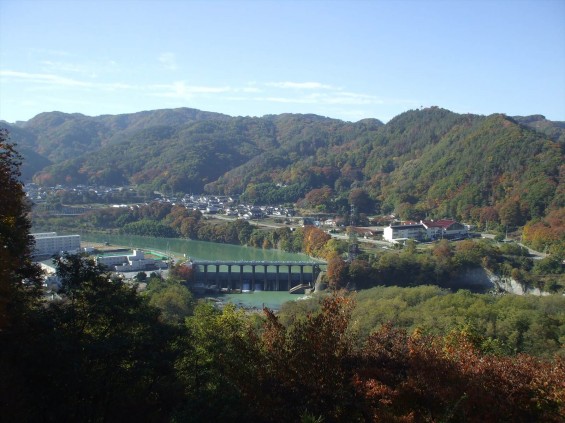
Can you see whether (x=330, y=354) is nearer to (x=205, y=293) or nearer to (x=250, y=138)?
(x=205, y=293)

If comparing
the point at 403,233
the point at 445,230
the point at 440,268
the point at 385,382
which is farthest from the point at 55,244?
the point at 385,382

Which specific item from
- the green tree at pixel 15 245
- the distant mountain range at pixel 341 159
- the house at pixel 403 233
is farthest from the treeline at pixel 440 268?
the green tree at pixel 15 245

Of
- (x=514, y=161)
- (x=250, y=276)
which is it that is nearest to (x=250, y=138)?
(x=514, y=161)

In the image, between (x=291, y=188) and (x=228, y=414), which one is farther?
(x=291, y=188)

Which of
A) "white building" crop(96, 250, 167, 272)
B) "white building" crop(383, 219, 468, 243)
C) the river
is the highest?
"white building" crop(383, 219, 468, 243)

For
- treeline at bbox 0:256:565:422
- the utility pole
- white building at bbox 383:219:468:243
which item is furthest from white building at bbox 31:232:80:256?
treeline at bbox 0:256:565:422

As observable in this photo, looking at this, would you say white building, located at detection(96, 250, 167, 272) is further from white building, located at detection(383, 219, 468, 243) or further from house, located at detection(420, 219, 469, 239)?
house, located at detection(420, 219, 469, 239)

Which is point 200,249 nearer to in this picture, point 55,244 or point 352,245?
point 55,244
